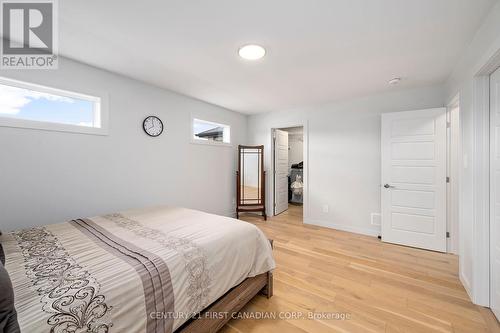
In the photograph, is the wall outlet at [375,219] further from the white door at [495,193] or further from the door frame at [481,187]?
the white door at [495,193]

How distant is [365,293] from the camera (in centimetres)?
189

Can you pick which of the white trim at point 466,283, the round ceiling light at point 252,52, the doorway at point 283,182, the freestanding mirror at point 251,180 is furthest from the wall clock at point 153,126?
the white trim at point 466,283

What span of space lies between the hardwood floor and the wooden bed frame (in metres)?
0.14

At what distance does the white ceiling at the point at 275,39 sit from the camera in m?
1.43

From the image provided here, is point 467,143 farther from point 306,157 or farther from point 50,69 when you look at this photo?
point 50,69

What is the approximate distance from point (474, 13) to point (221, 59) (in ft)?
6.94

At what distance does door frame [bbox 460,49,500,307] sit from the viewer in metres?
1.65

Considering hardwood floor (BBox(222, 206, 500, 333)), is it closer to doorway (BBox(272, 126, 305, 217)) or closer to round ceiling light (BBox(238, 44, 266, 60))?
doorway (BBox(272, 126, 305, 217))

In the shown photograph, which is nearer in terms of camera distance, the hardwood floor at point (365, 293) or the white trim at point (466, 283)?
the hardwood floor at point (365, 293)

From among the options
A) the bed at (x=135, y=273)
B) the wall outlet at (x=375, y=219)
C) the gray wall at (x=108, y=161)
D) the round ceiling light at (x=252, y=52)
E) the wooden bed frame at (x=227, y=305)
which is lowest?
the wooden bed frame at (x=227, y=305)

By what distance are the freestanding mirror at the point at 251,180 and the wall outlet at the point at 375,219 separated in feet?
6.49

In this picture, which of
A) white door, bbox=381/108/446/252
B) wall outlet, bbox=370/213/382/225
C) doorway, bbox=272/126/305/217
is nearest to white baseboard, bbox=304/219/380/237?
wall outlet, bbox=370/213/382/225

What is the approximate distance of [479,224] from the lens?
1687 millimetres

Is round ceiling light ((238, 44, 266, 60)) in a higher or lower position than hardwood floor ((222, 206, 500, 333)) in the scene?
higher
